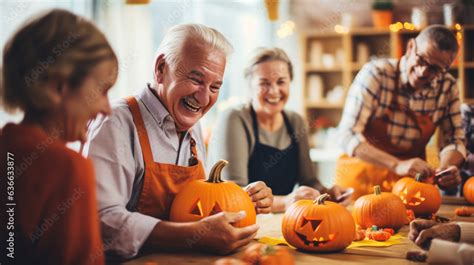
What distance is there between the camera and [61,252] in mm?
1107

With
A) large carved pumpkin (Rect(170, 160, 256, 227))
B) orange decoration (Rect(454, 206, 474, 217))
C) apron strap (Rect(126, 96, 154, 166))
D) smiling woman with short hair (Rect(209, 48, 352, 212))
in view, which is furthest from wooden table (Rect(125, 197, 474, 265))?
smiling woman with short hair (Rect(209, 48, 352, 212))

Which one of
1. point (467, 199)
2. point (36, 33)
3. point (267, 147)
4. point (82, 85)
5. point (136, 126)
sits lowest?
point (467, 199)

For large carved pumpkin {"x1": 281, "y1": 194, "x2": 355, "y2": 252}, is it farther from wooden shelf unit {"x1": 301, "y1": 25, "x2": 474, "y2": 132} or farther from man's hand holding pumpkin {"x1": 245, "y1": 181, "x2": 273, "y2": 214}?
wooden shelf unit {"x1": 301, "y1": 25, "x2": 474, "y2": 132}

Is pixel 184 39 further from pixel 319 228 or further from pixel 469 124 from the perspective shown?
pixel 469 124

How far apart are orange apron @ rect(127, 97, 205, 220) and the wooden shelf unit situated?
499cm

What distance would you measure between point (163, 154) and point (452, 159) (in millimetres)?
1852

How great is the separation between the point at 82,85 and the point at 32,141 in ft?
0.50

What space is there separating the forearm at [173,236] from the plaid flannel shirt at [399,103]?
1.76 meters

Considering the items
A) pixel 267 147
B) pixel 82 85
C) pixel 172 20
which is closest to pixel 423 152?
pixel 267 147

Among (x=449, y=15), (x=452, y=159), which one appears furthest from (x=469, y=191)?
(x=449, y=15)

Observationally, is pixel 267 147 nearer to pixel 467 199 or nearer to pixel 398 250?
pixel 467 199

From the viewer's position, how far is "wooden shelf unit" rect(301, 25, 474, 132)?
625 centimetres

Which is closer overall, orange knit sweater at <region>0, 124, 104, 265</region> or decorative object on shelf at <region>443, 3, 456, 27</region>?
orange knit sweater at <region>0, 124, 104, 265</region>

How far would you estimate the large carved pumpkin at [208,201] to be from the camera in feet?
5.70
